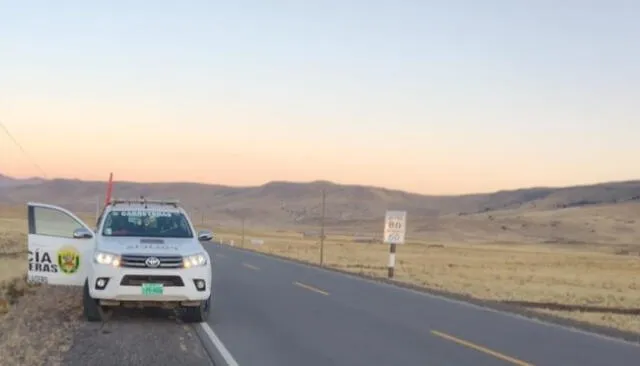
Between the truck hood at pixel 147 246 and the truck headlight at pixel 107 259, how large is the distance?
0.07m

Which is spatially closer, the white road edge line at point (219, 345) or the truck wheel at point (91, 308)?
the white road edge line at point (219, 345)

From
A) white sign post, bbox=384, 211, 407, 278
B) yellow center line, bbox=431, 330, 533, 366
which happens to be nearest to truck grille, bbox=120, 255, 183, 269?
yellow center line, bbox=431, 330, 533, 366

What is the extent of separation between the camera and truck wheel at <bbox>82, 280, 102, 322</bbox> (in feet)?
43.7

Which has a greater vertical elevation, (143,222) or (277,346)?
(143,222)

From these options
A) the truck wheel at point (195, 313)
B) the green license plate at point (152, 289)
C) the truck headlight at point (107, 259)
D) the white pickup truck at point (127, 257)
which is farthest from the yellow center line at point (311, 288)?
the truck headlight at point (107, 259)

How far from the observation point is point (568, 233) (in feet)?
424

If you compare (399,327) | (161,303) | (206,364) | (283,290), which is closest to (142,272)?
(161,303)

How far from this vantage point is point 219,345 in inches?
461

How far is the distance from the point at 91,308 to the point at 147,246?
1367 millimetres

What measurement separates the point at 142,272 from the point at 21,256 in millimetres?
27685

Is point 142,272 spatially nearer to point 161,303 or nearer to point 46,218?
point 161,303

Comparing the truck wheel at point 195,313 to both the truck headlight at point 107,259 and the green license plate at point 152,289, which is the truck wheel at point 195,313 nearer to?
the green license plate at point 152,289

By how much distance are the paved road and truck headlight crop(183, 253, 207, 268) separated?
1098 millimetres

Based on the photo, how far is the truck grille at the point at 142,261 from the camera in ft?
42.3
